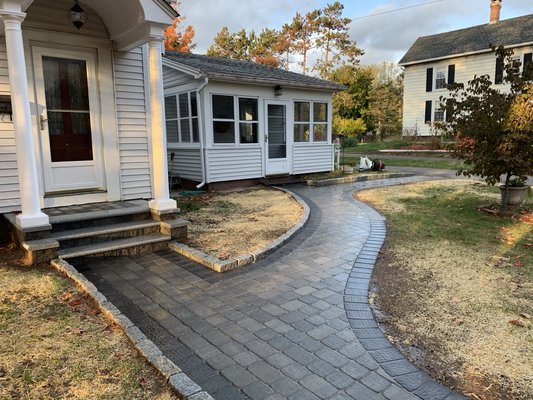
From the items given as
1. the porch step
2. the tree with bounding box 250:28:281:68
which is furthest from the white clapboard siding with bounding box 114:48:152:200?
the tree with bounding box 250:28:281:68

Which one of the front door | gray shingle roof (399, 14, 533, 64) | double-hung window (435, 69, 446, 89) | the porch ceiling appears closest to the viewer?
the porch ceiling

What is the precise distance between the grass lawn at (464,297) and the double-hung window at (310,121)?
563 centimetres

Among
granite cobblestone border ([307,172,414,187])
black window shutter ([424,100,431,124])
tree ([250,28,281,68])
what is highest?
tree ([250,28,281,68])

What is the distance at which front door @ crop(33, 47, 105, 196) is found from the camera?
557 cm

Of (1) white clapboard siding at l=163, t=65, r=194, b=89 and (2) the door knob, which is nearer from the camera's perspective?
(2) the door knob

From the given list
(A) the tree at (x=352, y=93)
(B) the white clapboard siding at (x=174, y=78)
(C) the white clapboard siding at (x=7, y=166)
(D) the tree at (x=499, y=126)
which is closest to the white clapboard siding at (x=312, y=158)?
(B) the white clapboard siding at (x=174, y=78)

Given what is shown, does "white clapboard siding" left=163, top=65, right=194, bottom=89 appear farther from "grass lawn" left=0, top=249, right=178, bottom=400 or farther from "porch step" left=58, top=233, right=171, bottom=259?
"grass lawn" left=0, top=249, right=178, bottom=400

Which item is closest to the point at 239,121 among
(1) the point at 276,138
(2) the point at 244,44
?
(1) the point at 276,138

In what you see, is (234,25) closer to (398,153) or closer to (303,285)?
(398,153)

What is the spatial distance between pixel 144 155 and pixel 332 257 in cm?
370

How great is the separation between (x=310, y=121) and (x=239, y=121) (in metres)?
2.83

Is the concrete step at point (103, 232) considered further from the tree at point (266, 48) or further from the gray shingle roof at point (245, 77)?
the tree at point (266, 48)

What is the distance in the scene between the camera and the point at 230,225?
21.1ft

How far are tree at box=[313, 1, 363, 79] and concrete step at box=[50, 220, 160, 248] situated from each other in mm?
31935
